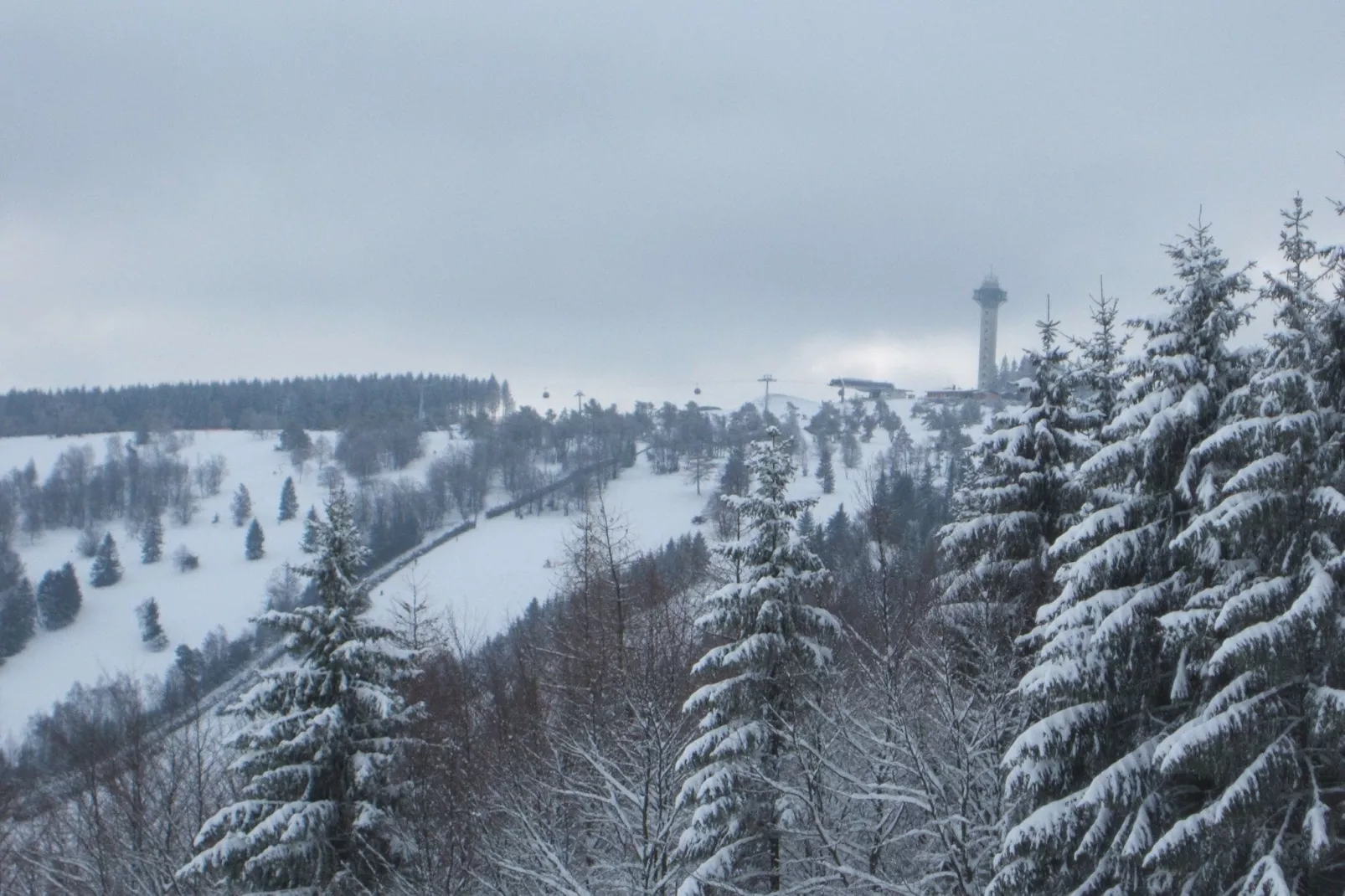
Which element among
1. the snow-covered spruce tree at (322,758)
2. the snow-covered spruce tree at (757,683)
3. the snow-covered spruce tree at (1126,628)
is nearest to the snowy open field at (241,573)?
the snow-covered spruce tree at (322,758)

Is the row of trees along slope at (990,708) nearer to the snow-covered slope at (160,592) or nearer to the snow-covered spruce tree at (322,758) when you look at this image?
the snow-covered spruce tree at (322,758)

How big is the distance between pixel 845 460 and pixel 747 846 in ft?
380

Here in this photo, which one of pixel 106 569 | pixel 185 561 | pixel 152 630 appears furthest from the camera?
pixel 185 561

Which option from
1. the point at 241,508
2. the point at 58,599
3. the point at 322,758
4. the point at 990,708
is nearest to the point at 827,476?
the point at 241,508

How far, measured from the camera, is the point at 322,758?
15.1m

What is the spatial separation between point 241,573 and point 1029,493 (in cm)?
9948

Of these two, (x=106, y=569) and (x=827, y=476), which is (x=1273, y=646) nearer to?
(x=827, y=476)

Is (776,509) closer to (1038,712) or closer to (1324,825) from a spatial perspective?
(1038,712)

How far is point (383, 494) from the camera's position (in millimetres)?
117562

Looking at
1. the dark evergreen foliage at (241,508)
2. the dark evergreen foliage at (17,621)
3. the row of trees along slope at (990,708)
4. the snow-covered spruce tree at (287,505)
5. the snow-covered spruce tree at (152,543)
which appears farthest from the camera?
the dark evergreen foliage at (241,508)

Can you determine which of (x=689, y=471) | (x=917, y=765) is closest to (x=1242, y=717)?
(x=917, y=765)

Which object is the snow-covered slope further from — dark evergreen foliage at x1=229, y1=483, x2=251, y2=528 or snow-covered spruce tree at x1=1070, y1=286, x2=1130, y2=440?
snow-covered spruce tree at x1=1070, y1=286, x2=1130, y2=440

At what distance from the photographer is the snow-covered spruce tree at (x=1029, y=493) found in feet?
48.5

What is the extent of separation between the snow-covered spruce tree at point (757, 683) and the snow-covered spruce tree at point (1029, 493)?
118 inches
